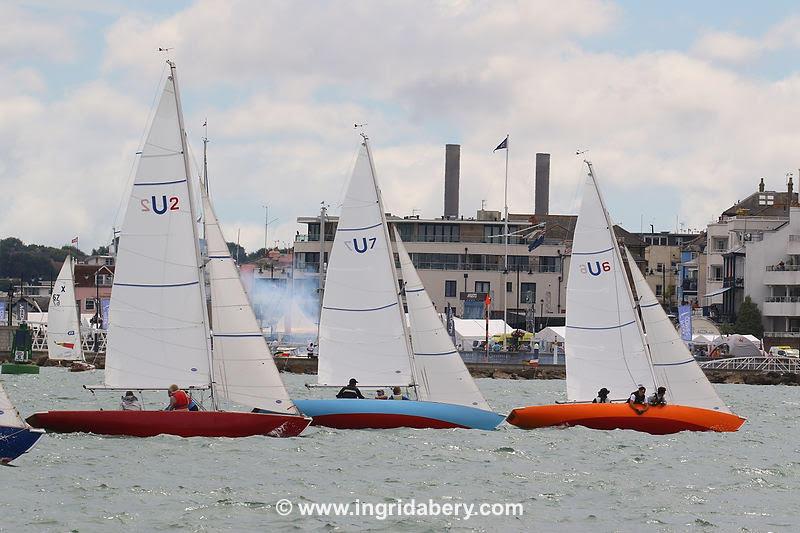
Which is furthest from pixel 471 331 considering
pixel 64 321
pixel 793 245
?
pixel 64 321

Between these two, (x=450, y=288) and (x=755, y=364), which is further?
(x=450, y=288)

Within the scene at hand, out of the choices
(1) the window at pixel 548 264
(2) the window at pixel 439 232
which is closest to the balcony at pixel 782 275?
(1) the window at pixel 548 264

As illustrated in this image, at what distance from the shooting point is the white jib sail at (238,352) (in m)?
36.3

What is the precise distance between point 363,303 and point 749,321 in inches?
2938

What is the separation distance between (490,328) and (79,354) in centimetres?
3049

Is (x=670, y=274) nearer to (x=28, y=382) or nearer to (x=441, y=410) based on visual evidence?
(x=28, y=382)

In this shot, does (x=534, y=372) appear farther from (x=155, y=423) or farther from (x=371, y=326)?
(x=155, y=423)

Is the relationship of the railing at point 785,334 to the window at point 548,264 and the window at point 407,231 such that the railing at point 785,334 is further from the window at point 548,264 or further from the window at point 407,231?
the window at point 407,231

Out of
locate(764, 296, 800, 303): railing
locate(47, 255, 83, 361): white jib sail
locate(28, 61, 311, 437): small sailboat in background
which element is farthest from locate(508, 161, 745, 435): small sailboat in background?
locate(764, 296, 800, 303): railing

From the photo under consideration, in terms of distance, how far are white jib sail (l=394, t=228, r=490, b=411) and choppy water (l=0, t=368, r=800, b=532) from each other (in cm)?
121

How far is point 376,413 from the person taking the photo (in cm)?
3803

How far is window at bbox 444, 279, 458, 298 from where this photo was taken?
129 m

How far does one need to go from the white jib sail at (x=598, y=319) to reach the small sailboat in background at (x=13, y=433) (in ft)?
61.7

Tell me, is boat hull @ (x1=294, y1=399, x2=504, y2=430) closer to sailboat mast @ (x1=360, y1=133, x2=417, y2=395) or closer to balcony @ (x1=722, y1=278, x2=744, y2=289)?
sailboat mast @ (x1=360, y1=133, x2=417, y2=395)
